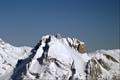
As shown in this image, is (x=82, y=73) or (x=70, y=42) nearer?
(x=82, y=73)

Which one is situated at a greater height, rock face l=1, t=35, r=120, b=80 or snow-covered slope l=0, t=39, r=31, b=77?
snow-covered slope l=0, t=39, r=31, b=77

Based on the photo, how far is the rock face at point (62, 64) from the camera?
26859mm

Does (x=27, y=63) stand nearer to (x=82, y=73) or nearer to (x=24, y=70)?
(x=24, y=70)

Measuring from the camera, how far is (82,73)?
1085 inches

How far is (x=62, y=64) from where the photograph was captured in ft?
89.6

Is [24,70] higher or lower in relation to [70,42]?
lower

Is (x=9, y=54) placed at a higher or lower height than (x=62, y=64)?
higher

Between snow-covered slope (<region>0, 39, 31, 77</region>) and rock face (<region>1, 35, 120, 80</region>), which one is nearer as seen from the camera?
rock face (<region>1, 35, 120, 80</region>)

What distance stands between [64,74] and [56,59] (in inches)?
49.6

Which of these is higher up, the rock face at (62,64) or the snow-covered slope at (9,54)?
the snow-covered slope at (9,54)

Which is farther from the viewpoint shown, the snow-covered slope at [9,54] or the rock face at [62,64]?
the snow-covered slope at [9,54]

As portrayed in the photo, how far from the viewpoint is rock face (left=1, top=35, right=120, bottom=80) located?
26.9 m

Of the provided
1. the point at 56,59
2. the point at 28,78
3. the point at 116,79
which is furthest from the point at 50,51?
the point at 116,79

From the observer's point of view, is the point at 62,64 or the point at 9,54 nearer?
the point at 62,64
